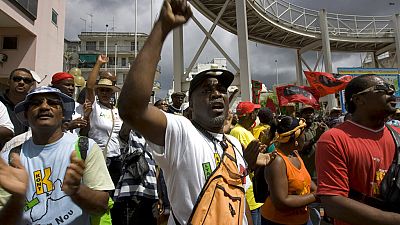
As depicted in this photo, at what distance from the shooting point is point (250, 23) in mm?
18516

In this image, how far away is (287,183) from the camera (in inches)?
117

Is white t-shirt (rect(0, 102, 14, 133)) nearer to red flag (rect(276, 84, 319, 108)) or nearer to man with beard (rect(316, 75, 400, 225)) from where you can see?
man with beard (rect(316, 75, 400, 225))

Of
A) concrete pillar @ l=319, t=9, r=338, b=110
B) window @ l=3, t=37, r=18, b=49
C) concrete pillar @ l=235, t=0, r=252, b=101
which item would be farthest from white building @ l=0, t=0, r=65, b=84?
concrete pillar @ l=319, t=9, r=338, b=110

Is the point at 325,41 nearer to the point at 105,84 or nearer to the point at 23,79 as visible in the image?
the point at 105,84

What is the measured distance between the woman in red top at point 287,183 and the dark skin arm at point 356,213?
82 centimetres

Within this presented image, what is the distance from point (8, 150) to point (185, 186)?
4.19 ft

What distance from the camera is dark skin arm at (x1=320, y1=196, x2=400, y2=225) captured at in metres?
1.91

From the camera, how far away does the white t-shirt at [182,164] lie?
1787 mm

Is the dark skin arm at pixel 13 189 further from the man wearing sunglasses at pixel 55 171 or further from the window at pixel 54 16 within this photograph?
the window at pixel 54 16

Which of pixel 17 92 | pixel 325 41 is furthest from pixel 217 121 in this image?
pixel 325 41

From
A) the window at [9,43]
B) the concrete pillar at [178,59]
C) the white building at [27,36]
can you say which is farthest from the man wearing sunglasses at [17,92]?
the window at [9,43]

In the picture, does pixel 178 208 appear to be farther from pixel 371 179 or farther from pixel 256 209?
pixel 256 209

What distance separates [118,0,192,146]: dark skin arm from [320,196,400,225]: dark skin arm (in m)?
1.25

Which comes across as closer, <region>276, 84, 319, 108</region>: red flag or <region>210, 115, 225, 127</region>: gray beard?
<region>210, 115, 225, 127</region>: gray beard
